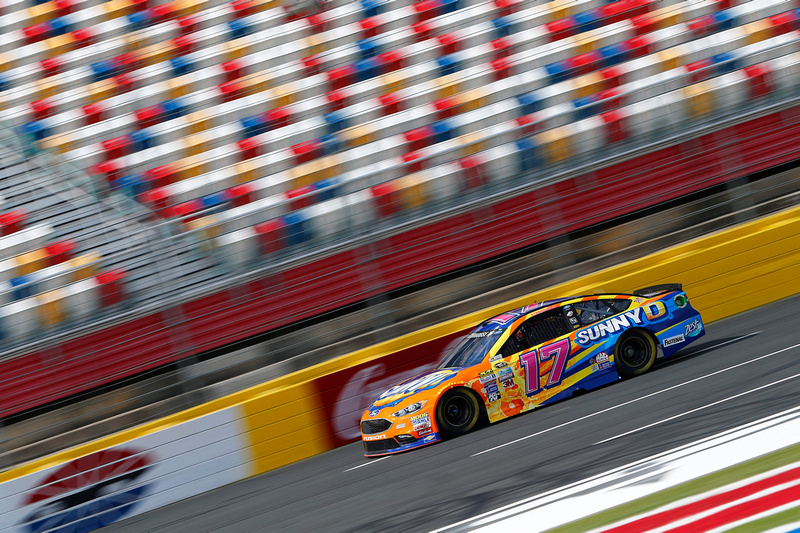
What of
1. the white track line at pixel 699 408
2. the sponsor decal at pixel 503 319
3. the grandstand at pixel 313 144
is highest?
the grandstand at pixel 313 144

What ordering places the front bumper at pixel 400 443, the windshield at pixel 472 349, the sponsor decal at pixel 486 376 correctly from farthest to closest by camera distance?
the windshield at pixel 472 349
the sponsor decal at pixel 486 376
the front bumper at pixel 400 443

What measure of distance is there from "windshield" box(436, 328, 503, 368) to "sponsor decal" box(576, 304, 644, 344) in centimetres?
64

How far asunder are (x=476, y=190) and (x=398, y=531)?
6193 mm

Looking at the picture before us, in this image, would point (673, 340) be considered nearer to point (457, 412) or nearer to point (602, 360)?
point (602, 360)

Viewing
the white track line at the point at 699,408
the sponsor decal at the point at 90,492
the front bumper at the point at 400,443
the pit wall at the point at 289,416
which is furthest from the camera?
the pit wall at the point at 289,416

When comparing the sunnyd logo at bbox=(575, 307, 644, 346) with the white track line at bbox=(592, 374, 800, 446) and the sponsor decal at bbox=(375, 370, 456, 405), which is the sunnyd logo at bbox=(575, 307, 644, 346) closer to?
the sponsor decal at bbox=(375, 370, 456, 405)

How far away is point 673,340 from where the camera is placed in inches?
373

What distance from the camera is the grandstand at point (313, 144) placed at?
34.2 feet

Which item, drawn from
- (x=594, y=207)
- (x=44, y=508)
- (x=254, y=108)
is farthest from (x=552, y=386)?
(x=254, y=108)

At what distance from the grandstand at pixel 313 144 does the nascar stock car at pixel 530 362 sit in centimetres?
230

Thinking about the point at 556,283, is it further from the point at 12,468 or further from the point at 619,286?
the point at 12,468

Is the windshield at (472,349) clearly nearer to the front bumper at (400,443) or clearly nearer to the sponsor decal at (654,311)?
the front bumper at (400,443)

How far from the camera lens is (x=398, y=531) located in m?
6.11

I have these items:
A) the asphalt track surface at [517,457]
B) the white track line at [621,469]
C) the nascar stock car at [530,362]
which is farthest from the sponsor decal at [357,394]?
the white track line at [621,469]
